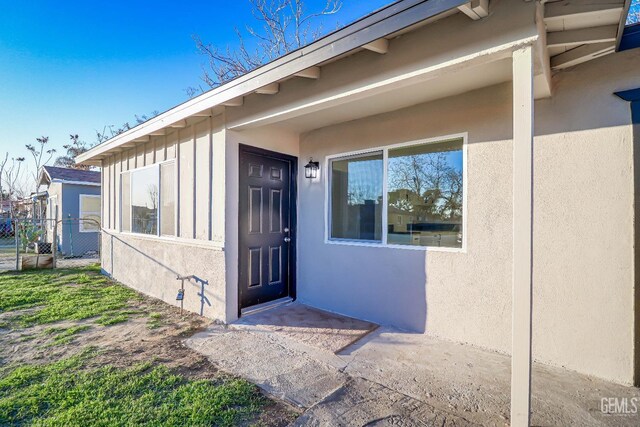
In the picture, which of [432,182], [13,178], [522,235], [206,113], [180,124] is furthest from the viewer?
[13,178]

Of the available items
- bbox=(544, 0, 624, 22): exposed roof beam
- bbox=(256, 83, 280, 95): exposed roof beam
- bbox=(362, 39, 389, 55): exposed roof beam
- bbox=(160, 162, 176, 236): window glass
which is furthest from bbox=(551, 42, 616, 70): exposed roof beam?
bbox=(160, 162, 176, 236): window glass

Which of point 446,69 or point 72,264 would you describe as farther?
point 72,264

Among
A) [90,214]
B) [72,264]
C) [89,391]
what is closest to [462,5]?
[89,391]

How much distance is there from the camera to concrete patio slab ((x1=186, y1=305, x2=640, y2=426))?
6.77 ft

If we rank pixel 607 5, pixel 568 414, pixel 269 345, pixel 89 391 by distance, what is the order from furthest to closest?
pixel 269 345, pixel 89 391, pixel 568 414, pixel 607 5

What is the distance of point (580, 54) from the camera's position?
2.47 m

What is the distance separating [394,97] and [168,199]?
3.89m

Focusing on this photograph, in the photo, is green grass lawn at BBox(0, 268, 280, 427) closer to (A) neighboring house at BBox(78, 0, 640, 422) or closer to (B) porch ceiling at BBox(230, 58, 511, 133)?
(A) neighboring house at BBox(78, 0, 640, 422)

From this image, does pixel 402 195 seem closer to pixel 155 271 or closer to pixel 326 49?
pixel 326 49

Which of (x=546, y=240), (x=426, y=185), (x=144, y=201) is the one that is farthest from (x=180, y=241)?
(x=546, y=240)

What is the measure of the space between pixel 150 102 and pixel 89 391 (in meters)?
16.1

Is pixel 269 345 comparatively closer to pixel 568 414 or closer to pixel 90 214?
pixel 568 414

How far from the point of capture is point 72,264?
824 centimetres

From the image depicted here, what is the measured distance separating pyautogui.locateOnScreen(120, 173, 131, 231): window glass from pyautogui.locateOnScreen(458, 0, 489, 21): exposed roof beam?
638cm
